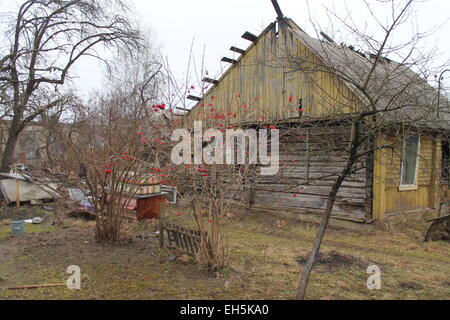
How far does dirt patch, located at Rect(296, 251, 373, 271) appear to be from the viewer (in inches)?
222

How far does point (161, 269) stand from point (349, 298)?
2.84 meters

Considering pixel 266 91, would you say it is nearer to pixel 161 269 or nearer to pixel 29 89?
pixel 161 269

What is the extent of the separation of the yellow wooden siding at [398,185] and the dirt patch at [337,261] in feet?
8.84

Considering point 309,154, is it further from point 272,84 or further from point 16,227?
point 16,227

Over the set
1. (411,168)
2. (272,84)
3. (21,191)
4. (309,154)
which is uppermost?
(272,84)

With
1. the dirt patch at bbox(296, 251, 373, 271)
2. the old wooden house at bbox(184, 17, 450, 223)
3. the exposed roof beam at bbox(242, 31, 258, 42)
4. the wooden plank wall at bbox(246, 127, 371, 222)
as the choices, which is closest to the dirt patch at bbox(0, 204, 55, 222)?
the old wooden house at bbox(184, 17, 450, 223)

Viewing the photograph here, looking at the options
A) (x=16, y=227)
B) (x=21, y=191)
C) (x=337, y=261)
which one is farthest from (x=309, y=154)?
(x=21, y=191)

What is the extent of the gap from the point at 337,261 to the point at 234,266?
1907 millimetres

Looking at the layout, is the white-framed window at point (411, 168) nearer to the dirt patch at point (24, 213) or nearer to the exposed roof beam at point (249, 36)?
the exposed roof beam at point (249, 36)

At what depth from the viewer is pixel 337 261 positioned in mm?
5816

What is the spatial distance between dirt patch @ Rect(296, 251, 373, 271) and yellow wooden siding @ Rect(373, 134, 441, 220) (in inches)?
106

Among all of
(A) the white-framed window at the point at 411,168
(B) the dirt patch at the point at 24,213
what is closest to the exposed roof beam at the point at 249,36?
(A) the white-framed window at the point at 411,168

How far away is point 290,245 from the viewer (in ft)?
24.3

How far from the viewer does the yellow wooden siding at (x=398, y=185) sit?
8531 mm
